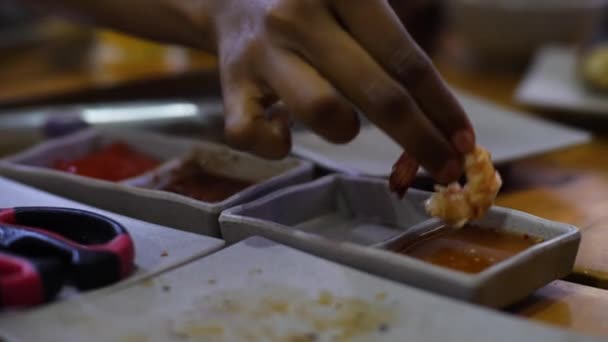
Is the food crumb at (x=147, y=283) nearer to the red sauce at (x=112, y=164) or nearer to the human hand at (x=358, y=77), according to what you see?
the human hand at (x=358, y=77)

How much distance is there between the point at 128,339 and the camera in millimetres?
703

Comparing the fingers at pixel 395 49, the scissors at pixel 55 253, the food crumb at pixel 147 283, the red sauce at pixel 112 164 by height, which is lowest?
the red sauce at pixel 112 164

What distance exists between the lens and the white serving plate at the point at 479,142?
1.24m

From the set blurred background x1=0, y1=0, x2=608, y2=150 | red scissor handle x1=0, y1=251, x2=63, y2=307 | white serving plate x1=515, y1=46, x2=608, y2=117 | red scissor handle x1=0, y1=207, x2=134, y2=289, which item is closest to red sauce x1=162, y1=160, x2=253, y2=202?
red scissor handle x1=0, y1=207, x2=134, y2=289

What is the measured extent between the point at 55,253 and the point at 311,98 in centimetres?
31

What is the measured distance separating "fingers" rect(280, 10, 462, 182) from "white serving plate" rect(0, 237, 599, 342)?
16 cm

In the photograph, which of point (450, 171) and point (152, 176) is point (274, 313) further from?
point (152, 176)

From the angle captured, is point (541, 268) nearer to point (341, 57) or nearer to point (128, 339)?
point (341, 57)

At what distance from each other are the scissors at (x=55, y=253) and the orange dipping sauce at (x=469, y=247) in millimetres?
321

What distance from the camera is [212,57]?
238 centimetres

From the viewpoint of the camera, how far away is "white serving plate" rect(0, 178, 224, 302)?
84 cm

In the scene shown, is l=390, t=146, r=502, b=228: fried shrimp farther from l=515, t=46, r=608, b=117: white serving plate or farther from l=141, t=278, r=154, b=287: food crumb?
l=515, t=46, r=608, b=117: white serving plate

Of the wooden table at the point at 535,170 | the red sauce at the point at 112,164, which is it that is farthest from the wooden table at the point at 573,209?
the red sauce at the point at 112,164

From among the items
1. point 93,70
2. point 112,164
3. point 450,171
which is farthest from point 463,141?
point 93,70
